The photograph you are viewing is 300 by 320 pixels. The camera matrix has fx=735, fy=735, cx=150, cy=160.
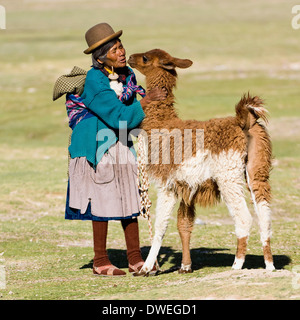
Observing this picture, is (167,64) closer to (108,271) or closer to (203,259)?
(108,271)

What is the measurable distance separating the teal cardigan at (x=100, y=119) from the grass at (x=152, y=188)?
1.20 meters

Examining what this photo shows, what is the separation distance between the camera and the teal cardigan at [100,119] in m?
6.47

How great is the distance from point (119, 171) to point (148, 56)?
109 centimetres

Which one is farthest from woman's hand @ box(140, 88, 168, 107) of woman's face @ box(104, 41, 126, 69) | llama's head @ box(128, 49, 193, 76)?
woman's face @ box(104, 41, 126, 69)

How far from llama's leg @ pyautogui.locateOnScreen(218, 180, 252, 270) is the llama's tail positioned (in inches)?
21.0

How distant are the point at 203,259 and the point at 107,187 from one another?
1541 mm

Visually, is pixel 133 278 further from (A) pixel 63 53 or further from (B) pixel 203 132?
(A) pixel 63 53

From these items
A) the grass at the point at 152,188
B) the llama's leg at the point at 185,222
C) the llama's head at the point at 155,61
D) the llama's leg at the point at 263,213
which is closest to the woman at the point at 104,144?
the llama's head at the point at 155,61

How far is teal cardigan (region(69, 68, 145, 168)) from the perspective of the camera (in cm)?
647

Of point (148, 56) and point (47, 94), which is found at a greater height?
point (47, 94)

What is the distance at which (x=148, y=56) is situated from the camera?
6758mm

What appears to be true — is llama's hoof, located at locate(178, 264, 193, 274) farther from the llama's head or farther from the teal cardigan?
the llama's head

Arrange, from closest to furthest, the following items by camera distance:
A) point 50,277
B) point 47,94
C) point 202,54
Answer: point 50,277 → point 47,94 → point 202,54
